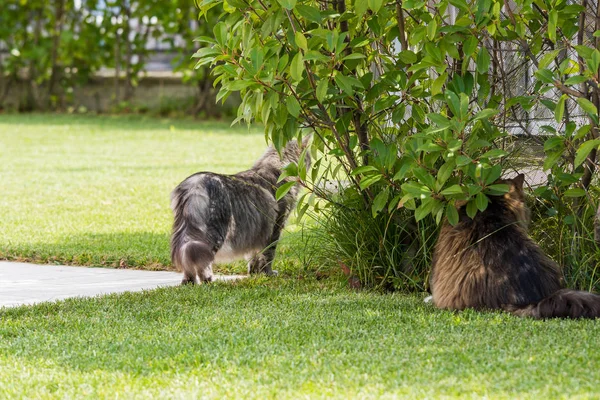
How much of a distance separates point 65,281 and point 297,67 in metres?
2.61

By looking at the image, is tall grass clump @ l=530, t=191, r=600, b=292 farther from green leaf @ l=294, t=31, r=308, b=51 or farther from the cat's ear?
green leaf @ l=294, t=31, r=308, b=51

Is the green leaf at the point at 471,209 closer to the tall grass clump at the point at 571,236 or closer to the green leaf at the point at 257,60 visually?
the tall grass clump at the point at 571,236

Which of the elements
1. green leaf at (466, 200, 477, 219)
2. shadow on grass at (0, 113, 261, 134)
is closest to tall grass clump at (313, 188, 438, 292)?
green leaf at (466, 200, 477, 219)

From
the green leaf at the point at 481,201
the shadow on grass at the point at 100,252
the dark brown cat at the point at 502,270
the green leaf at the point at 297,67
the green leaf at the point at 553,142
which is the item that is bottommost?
the shadow on grass at the point at 100,252

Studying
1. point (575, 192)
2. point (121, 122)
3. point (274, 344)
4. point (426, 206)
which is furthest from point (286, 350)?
point (121, 122)

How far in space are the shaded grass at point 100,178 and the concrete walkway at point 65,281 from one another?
279 mm

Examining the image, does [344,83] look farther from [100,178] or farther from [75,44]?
[75,44]

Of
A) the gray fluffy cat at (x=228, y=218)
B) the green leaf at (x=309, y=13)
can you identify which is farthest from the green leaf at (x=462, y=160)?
the gray fluffy cat at (x=228, y=218)

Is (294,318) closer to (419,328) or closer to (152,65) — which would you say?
(419,328)

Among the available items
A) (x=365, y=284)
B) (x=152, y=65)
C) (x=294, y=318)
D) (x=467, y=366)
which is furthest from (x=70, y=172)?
(x=152, y=65)

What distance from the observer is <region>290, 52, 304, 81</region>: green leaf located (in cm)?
493

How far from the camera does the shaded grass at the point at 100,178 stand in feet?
25.5

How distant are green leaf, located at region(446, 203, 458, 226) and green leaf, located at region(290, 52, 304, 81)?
1049mm

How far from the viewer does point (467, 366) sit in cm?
382
